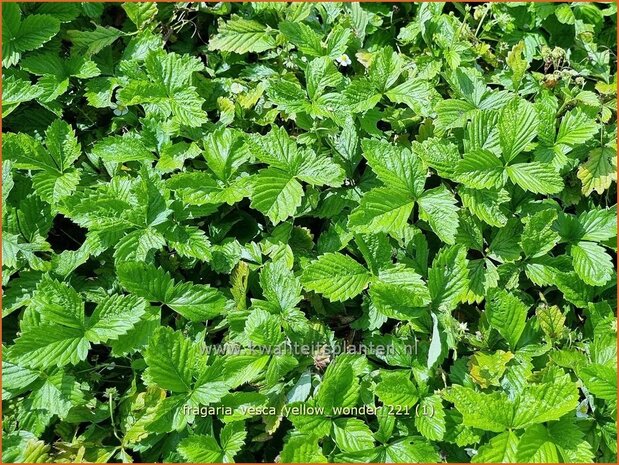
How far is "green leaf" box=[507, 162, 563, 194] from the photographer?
7.97 feet

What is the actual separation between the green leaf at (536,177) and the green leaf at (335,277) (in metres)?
0.68

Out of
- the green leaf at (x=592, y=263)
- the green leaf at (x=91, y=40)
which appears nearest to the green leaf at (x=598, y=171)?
the green leaf at (x=592, y=263)

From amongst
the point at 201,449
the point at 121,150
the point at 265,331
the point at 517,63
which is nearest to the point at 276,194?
the point at 265,331

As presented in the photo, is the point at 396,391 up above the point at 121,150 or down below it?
below

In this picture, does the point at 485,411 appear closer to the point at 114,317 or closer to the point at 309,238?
the point at 309,238

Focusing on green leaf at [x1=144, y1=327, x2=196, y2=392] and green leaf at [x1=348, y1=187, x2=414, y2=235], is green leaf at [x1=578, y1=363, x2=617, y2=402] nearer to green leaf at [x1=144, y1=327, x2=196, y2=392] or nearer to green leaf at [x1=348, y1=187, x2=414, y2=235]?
green leaf at [x1=348, y1=187, x2=414, y2=235]

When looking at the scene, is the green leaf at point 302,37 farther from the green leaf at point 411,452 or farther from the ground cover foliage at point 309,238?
the green leaf at point 411,452

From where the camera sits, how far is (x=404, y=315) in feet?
7.71

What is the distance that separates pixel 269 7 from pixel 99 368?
175 centimetres

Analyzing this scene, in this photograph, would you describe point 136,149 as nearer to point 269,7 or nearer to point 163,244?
point 163,244

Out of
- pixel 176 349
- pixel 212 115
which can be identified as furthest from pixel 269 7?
pixel 176 349

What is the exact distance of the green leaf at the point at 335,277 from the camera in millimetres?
2361

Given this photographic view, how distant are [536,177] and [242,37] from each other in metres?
1.46

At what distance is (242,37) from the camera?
2990 mm
